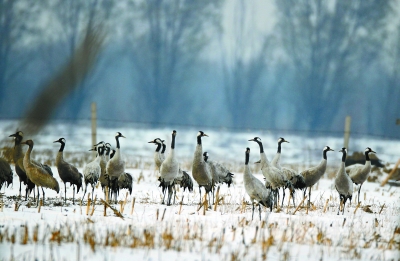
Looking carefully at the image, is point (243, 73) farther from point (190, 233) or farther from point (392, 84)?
point (190, 233)

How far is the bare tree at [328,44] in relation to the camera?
3288 centimetres

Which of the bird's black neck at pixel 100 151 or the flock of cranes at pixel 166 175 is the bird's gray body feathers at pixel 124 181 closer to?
the flock of cranes at pixel 166 175

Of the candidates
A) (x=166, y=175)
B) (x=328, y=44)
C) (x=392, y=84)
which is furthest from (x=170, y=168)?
(x=392, y=84)

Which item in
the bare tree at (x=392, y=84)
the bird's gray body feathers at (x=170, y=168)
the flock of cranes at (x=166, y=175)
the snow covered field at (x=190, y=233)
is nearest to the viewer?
the snow covered field at (x=190, y=233)

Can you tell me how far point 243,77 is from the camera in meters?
34.8

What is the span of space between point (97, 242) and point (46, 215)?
1.79 m

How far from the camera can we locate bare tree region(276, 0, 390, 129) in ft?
108

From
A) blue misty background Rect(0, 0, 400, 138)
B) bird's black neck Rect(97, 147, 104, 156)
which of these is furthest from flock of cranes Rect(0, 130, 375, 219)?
blue misty background Rect(0, 0, 400, 138)

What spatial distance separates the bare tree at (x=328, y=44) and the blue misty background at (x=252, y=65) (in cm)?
6

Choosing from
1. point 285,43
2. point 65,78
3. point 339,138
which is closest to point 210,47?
point 285,43

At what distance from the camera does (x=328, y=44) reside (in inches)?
1300

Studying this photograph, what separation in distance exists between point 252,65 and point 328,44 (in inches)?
198

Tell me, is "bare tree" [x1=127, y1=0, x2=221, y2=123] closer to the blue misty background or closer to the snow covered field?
the blue misty background

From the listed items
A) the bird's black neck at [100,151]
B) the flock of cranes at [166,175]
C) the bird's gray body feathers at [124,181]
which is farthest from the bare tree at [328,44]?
the bird's gray body feathers at [124,181]
